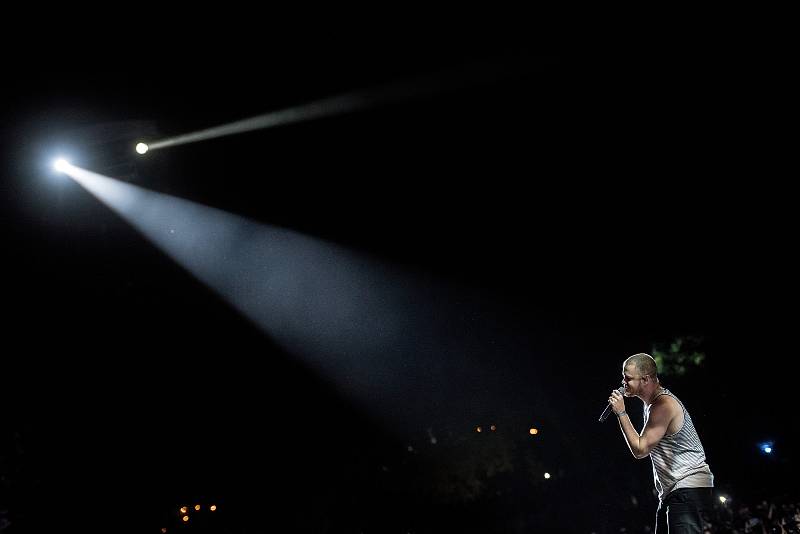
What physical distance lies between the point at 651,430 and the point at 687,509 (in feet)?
1.82

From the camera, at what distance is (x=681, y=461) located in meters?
3.84

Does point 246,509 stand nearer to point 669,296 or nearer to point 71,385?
point 71,385

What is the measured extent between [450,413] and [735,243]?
8.93 m

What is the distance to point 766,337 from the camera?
42.5 ft

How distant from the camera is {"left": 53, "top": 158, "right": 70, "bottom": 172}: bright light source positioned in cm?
1099

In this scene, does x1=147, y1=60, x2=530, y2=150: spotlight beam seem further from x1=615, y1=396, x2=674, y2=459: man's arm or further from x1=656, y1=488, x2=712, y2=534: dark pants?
x1=656, y1=488, x2=712, y2=534: dark pants

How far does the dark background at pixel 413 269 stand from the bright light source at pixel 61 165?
452 mm

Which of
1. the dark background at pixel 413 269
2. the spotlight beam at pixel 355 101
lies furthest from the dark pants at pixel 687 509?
the spotlight beam at pixel 355 101

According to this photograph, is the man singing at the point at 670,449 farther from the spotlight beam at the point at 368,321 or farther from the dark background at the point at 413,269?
the spotlight beam at the point at 368,321

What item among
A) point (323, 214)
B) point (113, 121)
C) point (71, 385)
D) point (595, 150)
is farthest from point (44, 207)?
point (595, 150)

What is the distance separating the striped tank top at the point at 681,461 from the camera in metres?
3.80

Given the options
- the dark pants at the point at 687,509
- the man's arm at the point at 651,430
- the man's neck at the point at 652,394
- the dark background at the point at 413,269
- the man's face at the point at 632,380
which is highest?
the dark background at the point at 413,269

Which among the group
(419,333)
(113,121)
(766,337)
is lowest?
(766,337)

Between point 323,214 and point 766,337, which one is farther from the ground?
point 323,214
